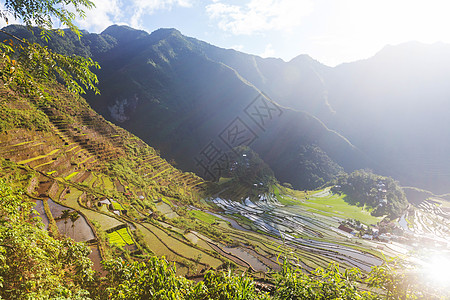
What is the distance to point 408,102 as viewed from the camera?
15888 centimetres

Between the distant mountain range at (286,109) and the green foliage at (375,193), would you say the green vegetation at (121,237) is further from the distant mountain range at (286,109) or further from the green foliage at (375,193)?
the green foliage at (375,193)

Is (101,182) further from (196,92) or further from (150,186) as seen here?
(196,92)

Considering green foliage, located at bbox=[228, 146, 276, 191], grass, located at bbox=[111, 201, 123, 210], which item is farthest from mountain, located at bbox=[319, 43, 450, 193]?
grass, located at bbox=[111, 201, 123, 210]

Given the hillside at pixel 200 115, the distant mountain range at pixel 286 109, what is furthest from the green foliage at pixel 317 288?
the distant mountain range at pixel 286 109

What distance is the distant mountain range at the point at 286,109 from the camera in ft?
343

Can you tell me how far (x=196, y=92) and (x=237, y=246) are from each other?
14929 cm

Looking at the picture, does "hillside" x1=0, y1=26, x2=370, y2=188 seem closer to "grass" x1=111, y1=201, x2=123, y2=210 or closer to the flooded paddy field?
the flooded paddy field

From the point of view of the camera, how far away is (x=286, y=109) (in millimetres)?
119125

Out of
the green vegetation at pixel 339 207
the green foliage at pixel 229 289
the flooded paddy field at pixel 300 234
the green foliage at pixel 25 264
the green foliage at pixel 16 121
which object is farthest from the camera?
the green vegetation at pixel 339 207

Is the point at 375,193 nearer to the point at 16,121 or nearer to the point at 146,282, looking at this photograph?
the point at 146,282

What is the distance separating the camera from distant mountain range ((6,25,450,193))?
105 meters

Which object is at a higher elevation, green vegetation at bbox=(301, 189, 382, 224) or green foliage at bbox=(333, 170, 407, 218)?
green foliage at bbox=(333, 170, 407, 218)

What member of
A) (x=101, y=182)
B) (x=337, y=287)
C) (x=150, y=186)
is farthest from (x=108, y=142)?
(x=337, y=287)

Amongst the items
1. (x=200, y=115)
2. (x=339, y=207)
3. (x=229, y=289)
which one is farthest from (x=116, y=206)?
(x=200, y=115)
